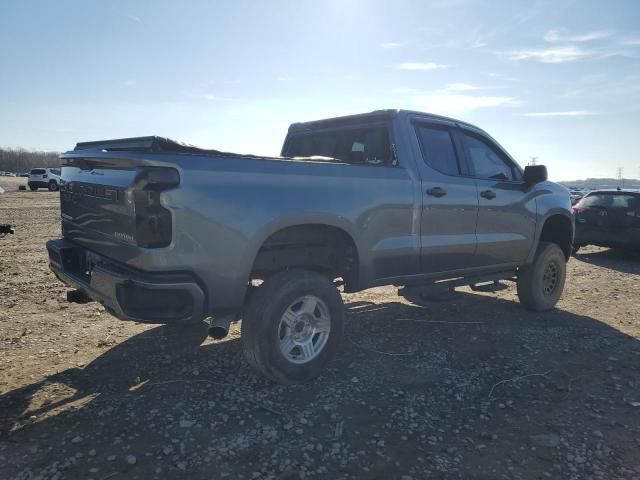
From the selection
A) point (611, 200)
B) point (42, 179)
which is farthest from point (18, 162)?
point (611, 200)

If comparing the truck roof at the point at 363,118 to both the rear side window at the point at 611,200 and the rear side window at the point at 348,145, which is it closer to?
the rear side window at the point at 348,145

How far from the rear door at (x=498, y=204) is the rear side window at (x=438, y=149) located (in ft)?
0.77

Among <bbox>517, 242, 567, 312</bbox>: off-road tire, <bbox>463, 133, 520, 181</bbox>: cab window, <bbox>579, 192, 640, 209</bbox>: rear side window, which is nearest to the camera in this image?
<bbox>463, 133, 520, 181</bbox>: cab window

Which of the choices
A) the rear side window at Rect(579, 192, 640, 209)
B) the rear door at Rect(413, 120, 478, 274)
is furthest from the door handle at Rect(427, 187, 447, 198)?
the rear side window at Rect(579, 192, 640, 209)

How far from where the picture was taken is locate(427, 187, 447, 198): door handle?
4.32 meters

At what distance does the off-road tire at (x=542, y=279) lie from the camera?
5.78m

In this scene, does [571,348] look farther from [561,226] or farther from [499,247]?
[561,226]

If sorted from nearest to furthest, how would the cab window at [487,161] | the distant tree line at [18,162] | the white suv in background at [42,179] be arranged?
the cab window at [487,161] < the white suv in background at [42,179] < the distant tree line at [18,162]

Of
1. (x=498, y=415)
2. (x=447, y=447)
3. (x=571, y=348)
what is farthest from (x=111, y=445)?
(x=571, y=348)

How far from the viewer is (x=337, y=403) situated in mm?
3363

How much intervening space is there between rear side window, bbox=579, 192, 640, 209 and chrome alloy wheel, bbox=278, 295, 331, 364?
8.99 metres

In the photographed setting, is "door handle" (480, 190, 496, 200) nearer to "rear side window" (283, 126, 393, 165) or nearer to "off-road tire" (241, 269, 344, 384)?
"rear side window" (283, 126, 393, 165)

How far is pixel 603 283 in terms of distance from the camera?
7.72m

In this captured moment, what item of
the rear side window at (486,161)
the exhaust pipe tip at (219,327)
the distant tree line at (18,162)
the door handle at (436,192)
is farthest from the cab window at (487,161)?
the distant tree line at (18,162)
